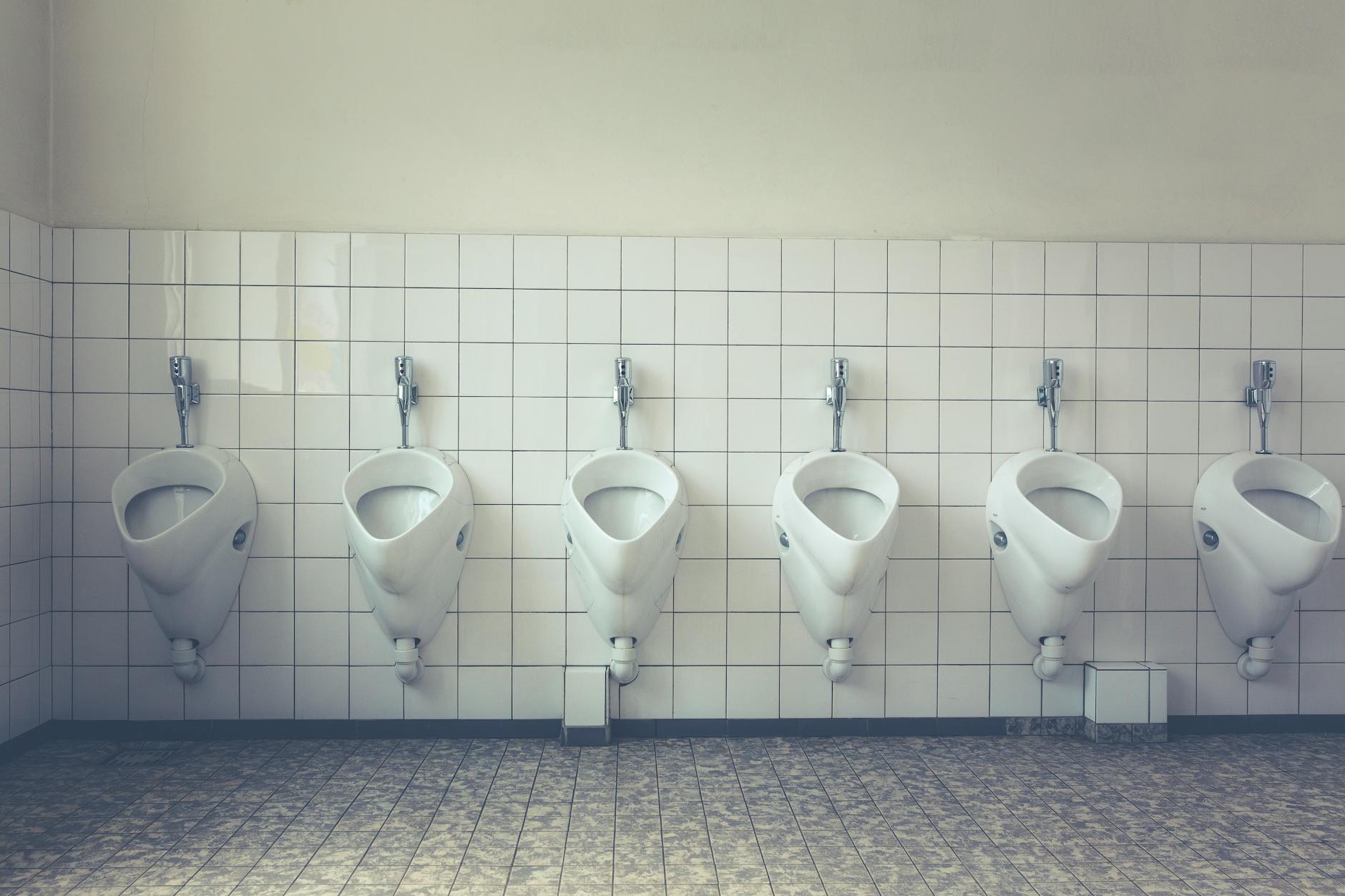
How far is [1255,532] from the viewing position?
2998mm

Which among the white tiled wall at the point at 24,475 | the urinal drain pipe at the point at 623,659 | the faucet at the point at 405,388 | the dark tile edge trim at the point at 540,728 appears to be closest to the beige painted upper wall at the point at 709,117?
the white tiled wall at the point at 24,475

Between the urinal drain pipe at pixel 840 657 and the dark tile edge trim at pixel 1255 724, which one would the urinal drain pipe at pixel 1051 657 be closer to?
the dark tile edge trim at pixel 1255 724

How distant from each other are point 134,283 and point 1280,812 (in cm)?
366

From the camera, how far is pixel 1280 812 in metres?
2.50

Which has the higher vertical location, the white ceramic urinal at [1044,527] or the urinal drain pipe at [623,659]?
the white ceramic urinal at [1044,527]

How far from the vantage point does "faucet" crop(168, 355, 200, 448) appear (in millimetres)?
2988

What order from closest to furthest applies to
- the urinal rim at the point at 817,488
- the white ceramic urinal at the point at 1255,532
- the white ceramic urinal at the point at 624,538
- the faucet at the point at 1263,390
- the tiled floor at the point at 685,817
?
the tiled floor at the point at 685,817 < the white ceramic urinal at the point at 624,538 < the urinal rim at the point at 817,488 < the white ceramic urinal at the point at 1255,532 < the faucet at the point at 1263,390

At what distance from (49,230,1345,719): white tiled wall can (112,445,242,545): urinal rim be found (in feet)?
0.28

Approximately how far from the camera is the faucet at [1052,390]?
A: 3.10 metres

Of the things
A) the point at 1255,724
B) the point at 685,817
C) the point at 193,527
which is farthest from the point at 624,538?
the point at 1255,724

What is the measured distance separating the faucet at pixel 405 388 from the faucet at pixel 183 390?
0.63 metres

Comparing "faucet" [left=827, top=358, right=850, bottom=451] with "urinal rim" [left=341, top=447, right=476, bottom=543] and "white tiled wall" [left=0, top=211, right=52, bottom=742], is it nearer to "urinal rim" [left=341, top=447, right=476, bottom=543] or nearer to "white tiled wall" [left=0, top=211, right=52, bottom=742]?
"urinal rim" [left=341, top=447, right=476, bottom=543]

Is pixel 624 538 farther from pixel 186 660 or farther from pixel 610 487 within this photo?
pixel 186 660

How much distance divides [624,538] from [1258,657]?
2117 millimetres
